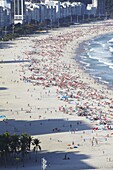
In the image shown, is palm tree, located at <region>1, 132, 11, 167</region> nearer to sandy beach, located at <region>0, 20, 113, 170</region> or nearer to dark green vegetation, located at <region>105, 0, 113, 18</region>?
sandy beach, located at <region>0, 20, 113, 170</region>

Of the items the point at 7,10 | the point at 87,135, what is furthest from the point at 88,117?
the point at 7,10

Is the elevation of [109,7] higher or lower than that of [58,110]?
higher

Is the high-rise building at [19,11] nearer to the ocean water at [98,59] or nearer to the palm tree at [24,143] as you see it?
the ocean water at [98,59]

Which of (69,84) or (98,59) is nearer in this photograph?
(69,84)

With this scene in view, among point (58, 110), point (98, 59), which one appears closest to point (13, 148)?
point (58, 110)

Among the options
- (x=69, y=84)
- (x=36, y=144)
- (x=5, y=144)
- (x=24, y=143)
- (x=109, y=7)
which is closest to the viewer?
(x=5, y=144)

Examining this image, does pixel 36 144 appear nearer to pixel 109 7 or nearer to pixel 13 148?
pixel 13 148

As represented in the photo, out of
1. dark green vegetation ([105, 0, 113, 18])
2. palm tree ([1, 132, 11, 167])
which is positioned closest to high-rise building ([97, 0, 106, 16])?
dark green vegetation ([105, 0, 113, 18])
